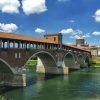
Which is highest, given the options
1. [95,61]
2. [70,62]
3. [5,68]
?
[95,61]

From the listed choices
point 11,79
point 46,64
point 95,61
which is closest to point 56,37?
point 46,64

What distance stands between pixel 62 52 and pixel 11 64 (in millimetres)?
28788

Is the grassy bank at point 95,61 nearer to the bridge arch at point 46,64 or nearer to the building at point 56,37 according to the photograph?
the building at point 56,37

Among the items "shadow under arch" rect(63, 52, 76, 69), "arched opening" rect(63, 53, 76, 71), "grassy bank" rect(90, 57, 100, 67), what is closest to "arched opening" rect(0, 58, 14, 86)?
"shadow under arch" rect(63, 52, 76, 69)

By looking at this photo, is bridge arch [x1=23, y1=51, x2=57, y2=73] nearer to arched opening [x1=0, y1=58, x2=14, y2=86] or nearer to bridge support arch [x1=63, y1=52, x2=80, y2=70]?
bridge support arch [x1=63, y1=52, x2=80, y2=70]

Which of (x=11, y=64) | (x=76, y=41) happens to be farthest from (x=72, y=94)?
Result: (x=76, y=41)

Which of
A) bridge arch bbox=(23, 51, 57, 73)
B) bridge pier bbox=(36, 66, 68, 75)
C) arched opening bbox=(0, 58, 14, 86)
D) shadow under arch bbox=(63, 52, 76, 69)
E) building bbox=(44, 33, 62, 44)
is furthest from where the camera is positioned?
shadow under arch bbox=(63, 52, 76, 69)

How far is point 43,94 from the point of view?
114ft

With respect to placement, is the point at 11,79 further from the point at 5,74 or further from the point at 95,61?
the point at 95,61

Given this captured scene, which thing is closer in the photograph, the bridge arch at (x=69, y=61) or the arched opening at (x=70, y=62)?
the bridge arch at (x=69, y=61)

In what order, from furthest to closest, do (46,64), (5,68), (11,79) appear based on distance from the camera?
(46,64) → (11,79) → (5,68)

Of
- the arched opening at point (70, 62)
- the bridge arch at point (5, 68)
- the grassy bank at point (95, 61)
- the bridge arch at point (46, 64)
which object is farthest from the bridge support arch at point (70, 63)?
the bridge arch at point (5, 68)

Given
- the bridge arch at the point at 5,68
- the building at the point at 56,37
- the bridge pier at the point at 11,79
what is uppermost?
the building at the point at 56,37

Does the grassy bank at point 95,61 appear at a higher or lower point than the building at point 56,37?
lower
